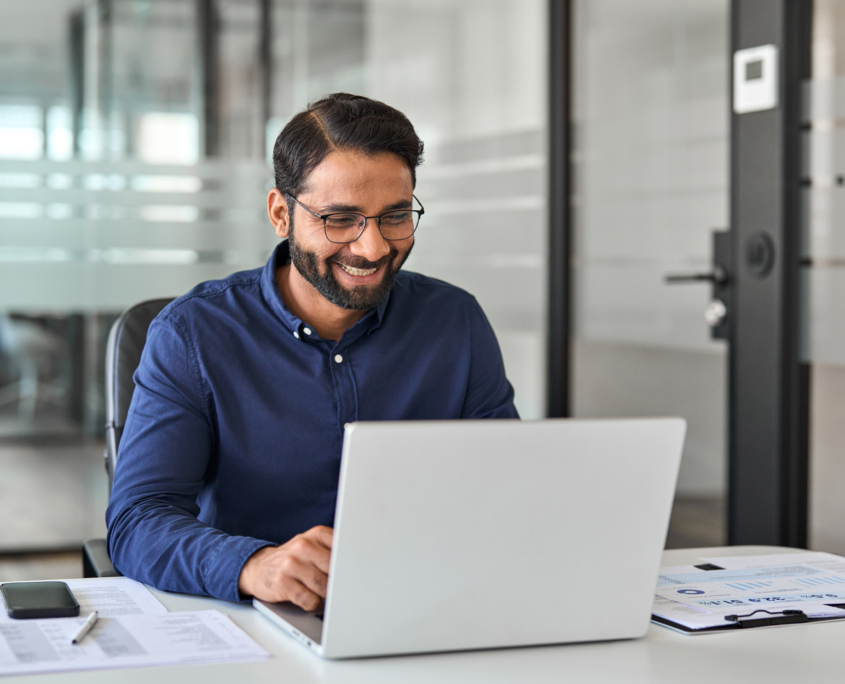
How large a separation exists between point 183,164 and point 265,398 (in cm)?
221

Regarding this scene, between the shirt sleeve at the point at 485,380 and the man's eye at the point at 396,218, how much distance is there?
27cm

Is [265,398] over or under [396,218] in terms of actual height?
under

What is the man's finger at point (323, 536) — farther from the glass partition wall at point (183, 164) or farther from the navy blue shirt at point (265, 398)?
the glass partition wall at point (183, 164)

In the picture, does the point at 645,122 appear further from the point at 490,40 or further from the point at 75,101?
the point at 75,101

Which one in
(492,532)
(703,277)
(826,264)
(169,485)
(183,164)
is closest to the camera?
(492,532)

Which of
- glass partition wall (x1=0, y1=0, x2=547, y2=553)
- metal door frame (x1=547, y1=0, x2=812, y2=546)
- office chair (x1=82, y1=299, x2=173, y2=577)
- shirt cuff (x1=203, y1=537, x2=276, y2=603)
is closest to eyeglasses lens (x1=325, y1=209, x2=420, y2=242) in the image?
office chair (x1=82, y1=299, x2=173, y2=577)

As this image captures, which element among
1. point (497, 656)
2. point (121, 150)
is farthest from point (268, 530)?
point (121, 150)

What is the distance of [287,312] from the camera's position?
5.14 ft

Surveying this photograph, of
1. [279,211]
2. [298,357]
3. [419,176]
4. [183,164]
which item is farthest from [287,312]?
[419,176]

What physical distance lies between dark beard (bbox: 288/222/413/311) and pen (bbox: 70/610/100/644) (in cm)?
63

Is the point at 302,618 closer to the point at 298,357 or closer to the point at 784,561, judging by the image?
the point at 298,357

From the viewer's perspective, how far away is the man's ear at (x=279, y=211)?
5.31 feet

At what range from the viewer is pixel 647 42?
3.13 meters

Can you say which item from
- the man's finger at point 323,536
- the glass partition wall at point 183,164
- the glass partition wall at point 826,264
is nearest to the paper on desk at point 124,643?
the man's finger at point 323,536
